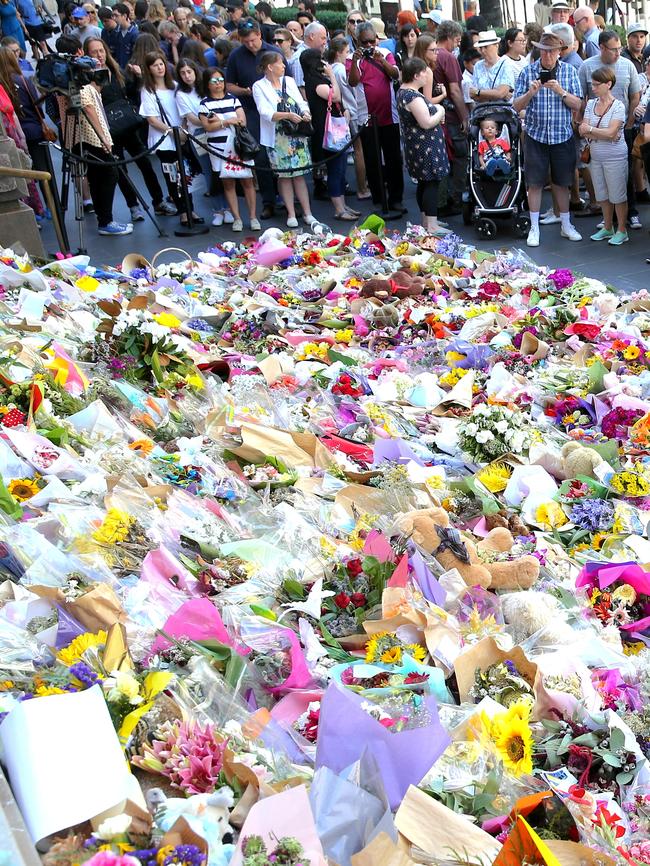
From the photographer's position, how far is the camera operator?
743cm

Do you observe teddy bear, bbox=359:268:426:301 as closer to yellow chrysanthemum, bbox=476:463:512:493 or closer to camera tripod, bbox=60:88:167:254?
yellow chrysanthemum, bbox=476:463:512:493

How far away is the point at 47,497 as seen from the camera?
2.70 metres

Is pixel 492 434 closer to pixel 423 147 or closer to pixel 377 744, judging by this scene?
pixel 377 744

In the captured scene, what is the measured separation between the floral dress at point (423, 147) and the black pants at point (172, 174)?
2263 mm

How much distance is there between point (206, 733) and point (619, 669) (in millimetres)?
1102

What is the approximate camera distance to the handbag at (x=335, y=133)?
809cm

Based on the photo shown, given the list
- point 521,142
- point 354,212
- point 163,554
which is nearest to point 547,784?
point 163,554

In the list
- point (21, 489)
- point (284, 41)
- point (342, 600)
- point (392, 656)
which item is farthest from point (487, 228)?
point (392, 656)

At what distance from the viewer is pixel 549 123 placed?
23.1 ft

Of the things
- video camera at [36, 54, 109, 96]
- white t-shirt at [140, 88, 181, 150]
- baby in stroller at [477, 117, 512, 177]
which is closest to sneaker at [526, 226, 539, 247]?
baby in stroller at [477, 117, 512, 177]

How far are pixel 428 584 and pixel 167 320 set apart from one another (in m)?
2.97

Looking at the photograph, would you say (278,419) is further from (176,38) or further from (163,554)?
(176,38)

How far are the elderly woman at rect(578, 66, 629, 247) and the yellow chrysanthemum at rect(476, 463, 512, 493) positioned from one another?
444 cm

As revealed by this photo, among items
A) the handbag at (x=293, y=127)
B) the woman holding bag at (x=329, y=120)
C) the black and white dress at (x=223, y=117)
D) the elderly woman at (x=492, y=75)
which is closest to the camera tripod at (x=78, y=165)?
the black and white dress at (x=223, y=117)
